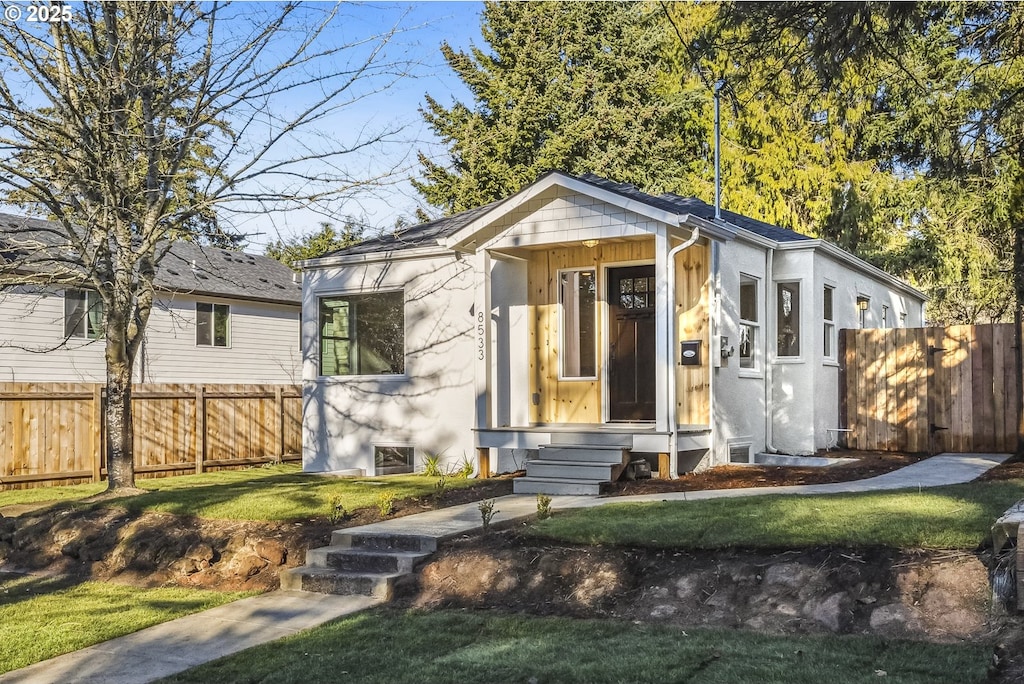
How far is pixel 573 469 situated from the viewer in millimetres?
11383

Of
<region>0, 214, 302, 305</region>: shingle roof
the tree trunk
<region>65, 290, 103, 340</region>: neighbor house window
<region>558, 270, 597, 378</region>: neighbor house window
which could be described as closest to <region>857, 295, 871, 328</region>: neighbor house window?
<region>558, 270, 597, 378</region>: neighbor house window

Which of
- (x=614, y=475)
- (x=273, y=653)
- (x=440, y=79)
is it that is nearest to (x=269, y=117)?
(x=440, y=79)

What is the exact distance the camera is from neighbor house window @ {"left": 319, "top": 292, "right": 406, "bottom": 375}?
1466cm

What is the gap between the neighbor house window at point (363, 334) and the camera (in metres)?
14.7

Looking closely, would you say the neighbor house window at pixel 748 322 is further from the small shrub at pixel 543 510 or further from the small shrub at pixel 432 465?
the small shrub at pixel 543 510

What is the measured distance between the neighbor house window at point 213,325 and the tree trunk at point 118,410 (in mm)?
10714

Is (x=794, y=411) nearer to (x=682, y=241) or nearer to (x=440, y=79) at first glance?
(x=682, y=241)

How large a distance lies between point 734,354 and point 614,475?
2989 millimetres

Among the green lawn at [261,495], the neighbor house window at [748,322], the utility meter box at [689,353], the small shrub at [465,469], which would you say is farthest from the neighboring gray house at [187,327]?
the neighbor house window at [748,322]

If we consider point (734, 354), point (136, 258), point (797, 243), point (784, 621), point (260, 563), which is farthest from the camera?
point (797, 243)

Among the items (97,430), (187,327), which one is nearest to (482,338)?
(97,430)

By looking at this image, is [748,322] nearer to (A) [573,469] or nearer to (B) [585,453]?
(B) [585,453]

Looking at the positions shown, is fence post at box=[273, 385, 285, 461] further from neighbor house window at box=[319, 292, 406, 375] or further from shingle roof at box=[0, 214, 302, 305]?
neighbor house window at box=[319, 292, 406, 375]

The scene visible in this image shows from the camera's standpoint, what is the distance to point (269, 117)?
35.8 ft
